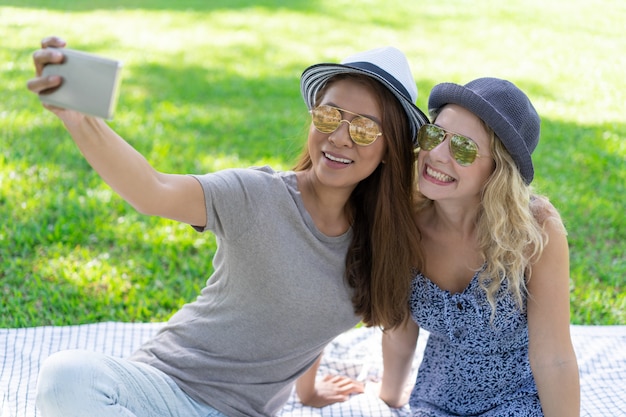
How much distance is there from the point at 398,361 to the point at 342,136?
4.19 ft

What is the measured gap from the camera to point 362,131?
285 centimetres

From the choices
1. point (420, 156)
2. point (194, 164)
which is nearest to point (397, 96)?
point (420, 156)

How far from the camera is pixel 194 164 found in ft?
20.9

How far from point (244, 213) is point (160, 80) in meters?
6.69

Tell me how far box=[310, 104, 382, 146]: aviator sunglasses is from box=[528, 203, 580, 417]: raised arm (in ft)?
2.62

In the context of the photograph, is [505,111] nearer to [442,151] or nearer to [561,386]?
[442,151]

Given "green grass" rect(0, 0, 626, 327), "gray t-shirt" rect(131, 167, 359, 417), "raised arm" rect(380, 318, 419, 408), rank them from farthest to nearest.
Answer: "green grass" rect(0, 0, 626, 327)
"raised arm" rect(380, 318, 419, 408)
"gray t-shirt" rect(131, 167, 359, 417)

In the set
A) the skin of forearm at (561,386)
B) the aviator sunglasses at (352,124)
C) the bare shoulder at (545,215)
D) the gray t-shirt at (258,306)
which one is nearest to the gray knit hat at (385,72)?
the aviator sunglasses at (352,124)

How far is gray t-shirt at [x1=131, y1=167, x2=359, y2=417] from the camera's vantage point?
2814 millimetres

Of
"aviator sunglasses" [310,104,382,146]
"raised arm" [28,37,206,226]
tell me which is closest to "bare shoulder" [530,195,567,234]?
"aviator sunglasses" [310,104,382,146]

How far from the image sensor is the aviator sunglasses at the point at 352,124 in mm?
2844

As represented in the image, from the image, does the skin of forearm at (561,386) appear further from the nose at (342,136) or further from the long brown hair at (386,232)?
the nose at (342,136)

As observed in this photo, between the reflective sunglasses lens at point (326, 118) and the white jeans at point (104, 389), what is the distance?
45.5 inches

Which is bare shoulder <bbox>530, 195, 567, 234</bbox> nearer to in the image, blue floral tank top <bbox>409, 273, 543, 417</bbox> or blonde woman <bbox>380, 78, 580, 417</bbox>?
blonde woman <bbox>380, 78, 580, 417</bbox>
